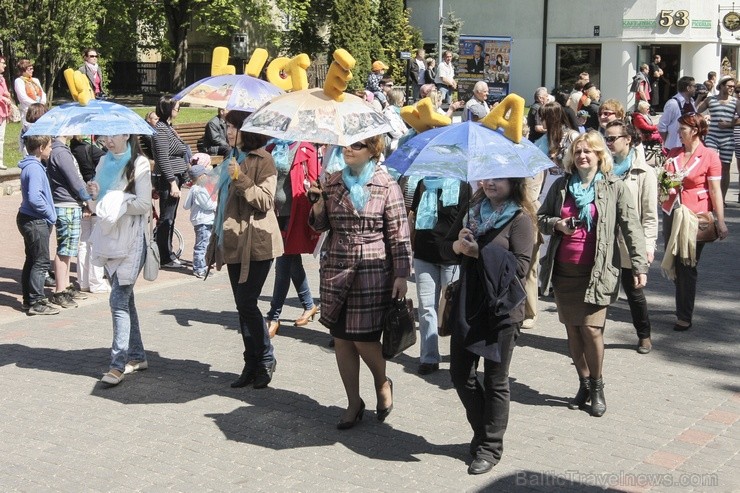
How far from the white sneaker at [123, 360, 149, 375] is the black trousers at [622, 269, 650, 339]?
376 cm

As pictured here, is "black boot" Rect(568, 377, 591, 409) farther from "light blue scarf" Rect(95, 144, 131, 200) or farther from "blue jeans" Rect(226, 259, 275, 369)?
"light blue scarf" Rect(95, 144, 131, 200)

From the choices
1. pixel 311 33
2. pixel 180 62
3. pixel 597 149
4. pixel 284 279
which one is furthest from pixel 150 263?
pixel 311 33

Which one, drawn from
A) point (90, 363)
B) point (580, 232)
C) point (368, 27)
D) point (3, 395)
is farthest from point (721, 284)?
point (368, 27)

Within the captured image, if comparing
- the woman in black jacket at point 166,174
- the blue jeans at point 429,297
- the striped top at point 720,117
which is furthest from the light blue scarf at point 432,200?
the striped top at point 720,117

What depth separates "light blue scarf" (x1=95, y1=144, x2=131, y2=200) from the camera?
7270 mm

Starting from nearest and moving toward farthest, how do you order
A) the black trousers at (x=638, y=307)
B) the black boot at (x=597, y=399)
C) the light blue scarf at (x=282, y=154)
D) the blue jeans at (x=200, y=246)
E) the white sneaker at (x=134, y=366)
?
the black boot at (x=597, y=399), the white sneaker at (x=134, y=366), the black trousers at (x=638, y=307), the light blue scarf at (x=282, y=154), the blue jeans at (x=200, y=246)

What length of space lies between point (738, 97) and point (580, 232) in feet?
37.6

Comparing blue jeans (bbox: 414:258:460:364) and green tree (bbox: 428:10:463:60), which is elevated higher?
green tree (bbox: 428:10:463:60)

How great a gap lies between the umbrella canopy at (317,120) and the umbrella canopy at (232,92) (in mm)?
745

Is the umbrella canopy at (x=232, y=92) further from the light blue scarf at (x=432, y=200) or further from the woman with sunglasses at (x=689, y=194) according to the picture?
the woman with sunglasses at (x=689, y=194)

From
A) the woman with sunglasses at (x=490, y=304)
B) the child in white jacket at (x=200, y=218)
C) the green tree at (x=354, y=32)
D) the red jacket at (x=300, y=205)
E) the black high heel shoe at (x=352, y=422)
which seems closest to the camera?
the woman with sunglasses at (x=490, y=304)

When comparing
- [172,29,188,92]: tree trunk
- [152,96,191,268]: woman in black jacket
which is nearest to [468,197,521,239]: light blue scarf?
[152,96,191,268]: woman in black jacket

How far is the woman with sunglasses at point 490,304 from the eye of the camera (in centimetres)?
563

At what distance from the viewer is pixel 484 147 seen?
219 inches
